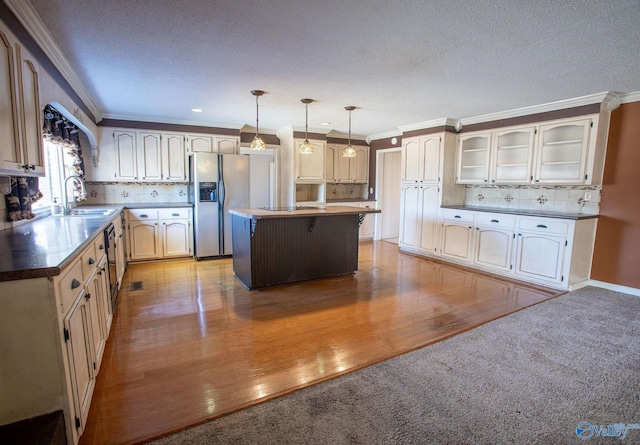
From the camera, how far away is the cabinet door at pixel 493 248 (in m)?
4.43

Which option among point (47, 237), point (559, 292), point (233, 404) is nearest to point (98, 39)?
point (47, 237)

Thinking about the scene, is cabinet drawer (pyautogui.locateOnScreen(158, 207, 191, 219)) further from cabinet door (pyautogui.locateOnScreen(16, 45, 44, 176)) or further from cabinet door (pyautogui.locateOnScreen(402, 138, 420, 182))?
cabinet door (pyautogui.locateOnScreen(402, 138, 420, 182))

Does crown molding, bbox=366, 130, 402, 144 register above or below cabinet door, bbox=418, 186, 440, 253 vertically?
above

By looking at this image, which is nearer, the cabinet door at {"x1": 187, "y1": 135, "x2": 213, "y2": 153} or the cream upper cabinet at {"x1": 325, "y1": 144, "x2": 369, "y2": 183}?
the cabinet door at {"x1": 187, "y1": 135, "x2": 213, "y2": 153}

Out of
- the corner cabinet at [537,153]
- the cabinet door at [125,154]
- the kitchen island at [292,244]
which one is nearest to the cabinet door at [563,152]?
the corner cabinet at [537,153]

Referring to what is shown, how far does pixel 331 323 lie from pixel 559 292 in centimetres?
288

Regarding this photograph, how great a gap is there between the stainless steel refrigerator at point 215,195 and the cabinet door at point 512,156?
3846 mm

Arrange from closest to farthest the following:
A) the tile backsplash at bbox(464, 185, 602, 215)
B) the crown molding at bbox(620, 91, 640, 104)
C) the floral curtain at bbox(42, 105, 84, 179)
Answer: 1. the floral curtain at bbox(42, 105, 84, 179)
2. the crown molding at bbox(620, 91, 640, 104)
3. the tile backsplash at bbox(464, 185, 602, 215)

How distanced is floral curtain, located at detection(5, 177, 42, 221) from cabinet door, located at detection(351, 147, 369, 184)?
5.53 meters

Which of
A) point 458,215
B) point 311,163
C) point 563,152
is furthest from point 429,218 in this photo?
point 311,163

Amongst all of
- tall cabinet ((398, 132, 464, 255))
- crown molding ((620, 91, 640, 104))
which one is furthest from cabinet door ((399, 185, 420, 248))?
crown molding ((620, 91, 640, 104))

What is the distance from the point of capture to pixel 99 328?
7.34 ft

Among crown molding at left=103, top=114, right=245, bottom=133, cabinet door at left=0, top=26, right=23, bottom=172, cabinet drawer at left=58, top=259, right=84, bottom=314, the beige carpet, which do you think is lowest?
the beige carpet

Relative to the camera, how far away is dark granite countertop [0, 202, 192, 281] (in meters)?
1.34
